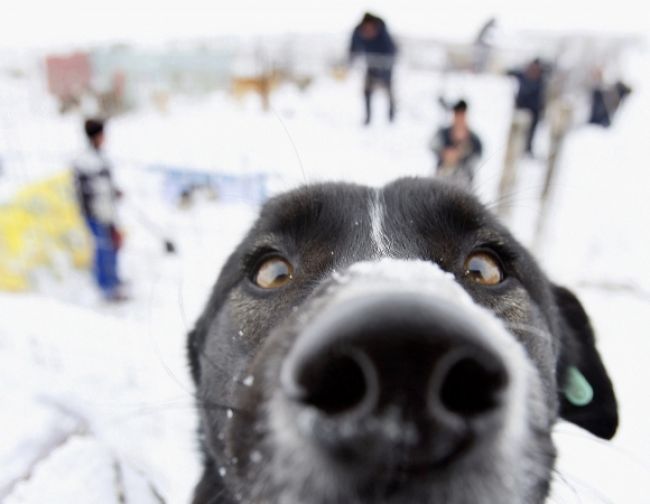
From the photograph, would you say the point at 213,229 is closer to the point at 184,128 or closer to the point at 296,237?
the point at 296,237

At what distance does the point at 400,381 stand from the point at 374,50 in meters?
10.5

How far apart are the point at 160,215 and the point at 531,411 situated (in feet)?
24.2

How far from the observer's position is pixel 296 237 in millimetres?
1854

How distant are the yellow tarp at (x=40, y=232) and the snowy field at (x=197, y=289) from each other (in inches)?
11.7

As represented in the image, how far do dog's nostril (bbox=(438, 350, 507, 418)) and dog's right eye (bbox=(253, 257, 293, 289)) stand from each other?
A: 104 centimetres

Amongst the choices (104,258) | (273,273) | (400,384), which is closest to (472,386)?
(400,384)

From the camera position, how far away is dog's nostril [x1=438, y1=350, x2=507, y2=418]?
800mm

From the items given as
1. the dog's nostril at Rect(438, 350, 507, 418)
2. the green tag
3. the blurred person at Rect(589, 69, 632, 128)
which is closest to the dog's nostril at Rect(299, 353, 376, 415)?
the dog's nostril at Rect(438, 350, 507, 418)

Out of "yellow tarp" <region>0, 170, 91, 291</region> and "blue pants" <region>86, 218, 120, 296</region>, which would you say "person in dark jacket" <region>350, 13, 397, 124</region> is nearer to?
"yellow tarp" <region>0, 170, 91, 291</region>

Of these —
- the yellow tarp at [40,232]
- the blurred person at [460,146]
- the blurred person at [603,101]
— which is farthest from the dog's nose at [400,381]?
the blurred person at [603,101]

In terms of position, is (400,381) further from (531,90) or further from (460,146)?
(531,90)

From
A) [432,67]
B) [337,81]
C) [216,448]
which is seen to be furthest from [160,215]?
[432,67]

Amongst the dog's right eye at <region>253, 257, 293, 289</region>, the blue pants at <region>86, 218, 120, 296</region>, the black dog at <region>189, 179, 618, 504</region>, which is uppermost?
the black dog at <region>189, 179, 618, 504</region>

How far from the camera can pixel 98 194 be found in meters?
5.38
